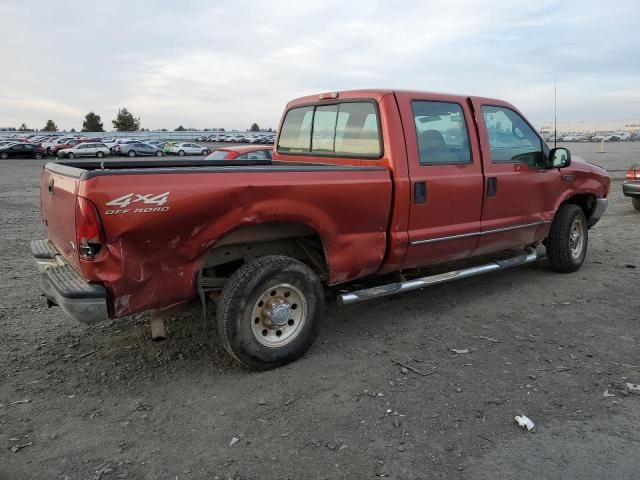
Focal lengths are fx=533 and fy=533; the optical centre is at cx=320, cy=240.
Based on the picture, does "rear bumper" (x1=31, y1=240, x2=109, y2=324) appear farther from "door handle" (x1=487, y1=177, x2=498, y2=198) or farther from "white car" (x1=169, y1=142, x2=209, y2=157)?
"white car" (x1=169, y1=142, x2=209, y2=157)

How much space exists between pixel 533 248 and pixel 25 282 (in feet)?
19.2

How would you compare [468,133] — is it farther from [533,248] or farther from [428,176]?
[533,248]

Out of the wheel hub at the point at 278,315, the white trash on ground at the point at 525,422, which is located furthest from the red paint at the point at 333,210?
the white trash on ground at the point at 525,422

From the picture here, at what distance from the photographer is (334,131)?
5.05m

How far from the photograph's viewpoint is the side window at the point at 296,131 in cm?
543

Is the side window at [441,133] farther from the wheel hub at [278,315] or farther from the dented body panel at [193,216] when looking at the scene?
the wheel hub at [278,315]

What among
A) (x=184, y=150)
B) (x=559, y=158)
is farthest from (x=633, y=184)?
(x=184, y=150)

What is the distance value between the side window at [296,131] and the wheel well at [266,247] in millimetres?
1449

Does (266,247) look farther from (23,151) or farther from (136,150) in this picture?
(136,150)

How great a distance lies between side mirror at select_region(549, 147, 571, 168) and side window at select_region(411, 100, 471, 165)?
1360mm

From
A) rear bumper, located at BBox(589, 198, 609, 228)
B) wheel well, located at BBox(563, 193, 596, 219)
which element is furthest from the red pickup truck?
rear bumper, located at BBox(589, 198, 609, 228)

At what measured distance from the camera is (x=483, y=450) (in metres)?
2.92

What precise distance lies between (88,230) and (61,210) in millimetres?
591

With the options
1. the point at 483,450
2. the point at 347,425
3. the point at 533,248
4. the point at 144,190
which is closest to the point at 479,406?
the point at 483,450
